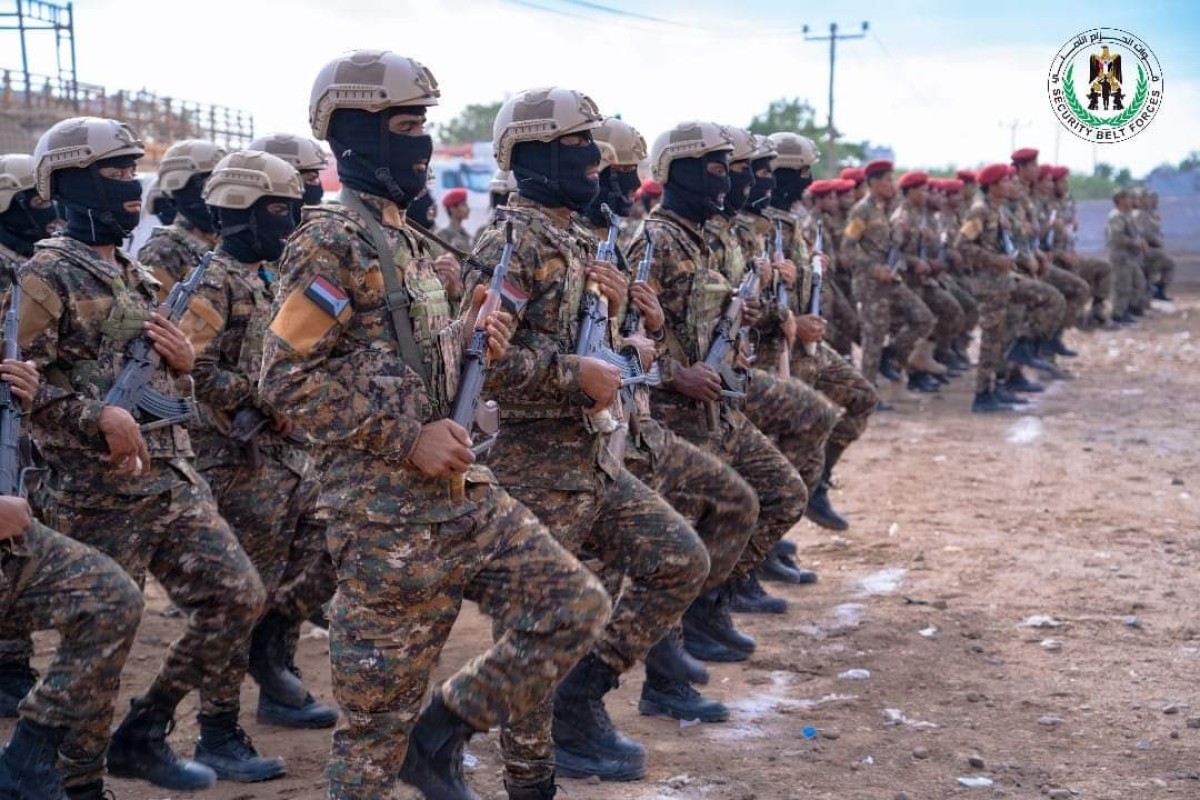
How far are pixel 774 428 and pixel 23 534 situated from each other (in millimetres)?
4061

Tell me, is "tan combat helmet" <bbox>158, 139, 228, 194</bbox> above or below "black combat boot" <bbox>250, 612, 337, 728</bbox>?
above

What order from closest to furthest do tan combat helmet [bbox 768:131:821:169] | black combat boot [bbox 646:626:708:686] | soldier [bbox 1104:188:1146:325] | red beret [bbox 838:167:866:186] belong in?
black combat boot [bbox 646:626:708:686] < tan combat helmet [bbox 768:131:821:169] < red beret [bbox 838:167:866:186] < soldier [bbox 1104:188:1146:325]

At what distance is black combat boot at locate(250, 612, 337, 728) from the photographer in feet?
19.0

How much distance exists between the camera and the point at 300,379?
374 cm

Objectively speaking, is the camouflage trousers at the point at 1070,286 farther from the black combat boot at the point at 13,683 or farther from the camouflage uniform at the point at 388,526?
the camouflage uniform at the point at 388,526

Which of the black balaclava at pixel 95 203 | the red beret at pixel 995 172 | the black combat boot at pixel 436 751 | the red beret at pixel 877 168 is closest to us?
the black combat boot at pixel 436 751

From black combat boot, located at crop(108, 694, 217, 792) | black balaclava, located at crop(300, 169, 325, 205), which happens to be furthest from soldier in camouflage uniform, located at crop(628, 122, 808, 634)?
black combat boot, located at crop(108, 694, 217, 792)

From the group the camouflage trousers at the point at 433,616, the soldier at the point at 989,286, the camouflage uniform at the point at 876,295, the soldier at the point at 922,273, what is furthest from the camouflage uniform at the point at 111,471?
the soldier at the point at 922,273

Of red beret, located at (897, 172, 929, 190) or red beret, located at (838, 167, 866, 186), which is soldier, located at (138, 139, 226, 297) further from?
red beret, located at (897, 172, 929, 190)

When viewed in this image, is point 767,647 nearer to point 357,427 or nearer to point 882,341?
point 357,427

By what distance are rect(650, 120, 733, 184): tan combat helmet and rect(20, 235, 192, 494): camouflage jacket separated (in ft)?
8.20

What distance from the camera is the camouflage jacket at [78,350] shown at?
4.54m

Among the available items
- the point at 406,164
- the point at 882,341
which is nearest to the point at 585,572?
the point at 406,164

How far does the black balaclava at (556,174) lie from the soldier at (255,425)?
1.38m
